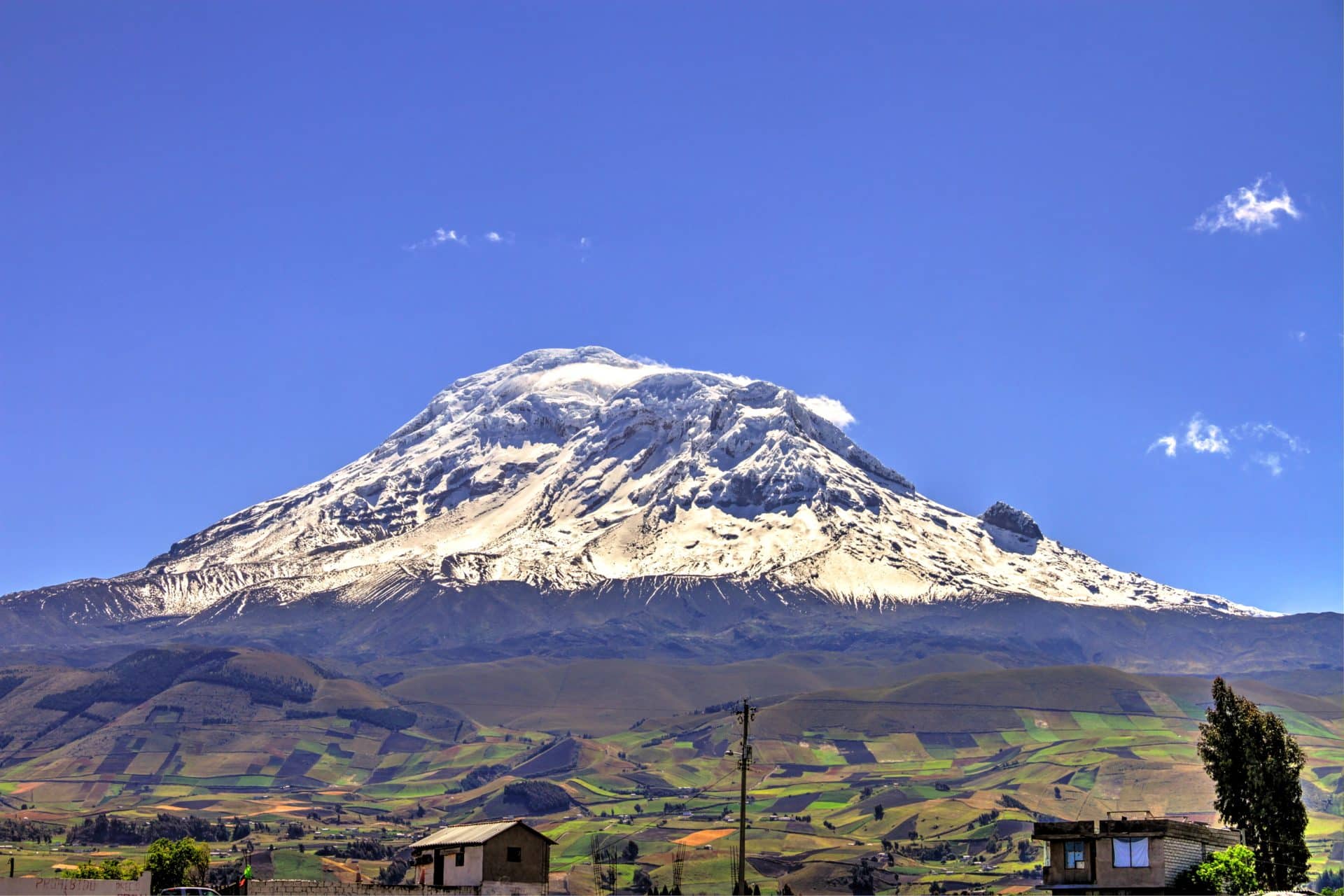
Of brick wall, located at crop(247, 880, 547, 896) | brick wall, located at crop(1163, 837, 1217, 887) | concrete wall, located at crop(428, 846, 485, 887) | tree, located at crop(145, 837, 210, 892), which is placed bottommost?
tree, located at crop(145, 837, 210, 892)

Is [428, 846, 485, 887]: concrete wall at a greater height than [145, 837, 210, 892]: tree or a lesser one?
greater

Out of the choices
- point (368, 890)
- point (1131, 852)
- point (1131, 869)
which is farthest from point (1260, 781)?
point (368, 890)

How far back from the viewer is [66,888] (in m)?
76.5

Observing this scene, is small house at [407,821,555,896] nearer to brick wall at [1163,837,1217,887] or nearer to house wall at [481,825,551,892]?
house wall at [481,825,551,892]

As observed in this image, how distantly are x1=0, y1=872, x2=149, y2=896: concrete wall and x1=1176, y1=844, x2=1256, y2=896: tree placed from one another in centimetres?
5511

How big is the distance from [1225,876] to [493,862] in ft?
138

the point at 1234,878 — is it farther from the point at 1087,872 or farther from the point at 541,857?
the point at 541,857

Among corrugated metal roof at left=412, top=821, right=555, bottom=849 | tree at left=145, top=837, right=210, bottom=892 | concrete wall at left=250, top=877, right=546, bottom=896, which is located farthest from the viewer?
tree at left=145, top=837, right=210, bottom=892

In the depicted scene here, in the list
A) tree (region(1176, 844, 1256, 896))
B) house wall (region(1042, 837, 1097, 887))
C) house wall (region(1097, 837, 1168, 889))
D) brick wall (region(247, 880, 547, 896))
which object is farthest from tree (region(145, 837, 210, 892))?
tree (region(1176, 844, 1256, 896))

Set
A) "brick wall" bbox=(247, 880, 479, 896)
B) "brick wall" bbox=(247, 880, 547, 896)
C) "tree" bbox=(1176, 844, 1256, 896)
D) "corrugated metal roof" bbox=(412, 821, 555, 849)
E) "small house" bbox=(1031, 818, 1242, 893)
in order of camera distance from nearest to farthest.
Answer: "tree" bbox=(1176, 844, 1256, 896), "small house" bbox=(1031, 818, 1242, 893), "brick wall" bbox=(247, 880, 479, 896), "brick wall" bbox=(247, 880, 547, 896), "corrugated metal roof" bbox=(412, 821, 555, 849)

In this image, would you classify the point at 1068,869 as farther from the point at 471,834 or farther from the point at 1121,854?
the point at 471,834

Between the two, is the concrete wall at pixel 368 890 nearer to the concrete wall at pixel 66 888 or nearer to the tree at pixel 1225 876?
the concrete wall at pixel 66 888

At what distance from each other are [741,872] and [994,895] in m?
36.6

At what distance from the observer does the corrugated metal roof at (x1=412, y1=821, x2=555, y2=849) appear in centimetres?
9512
